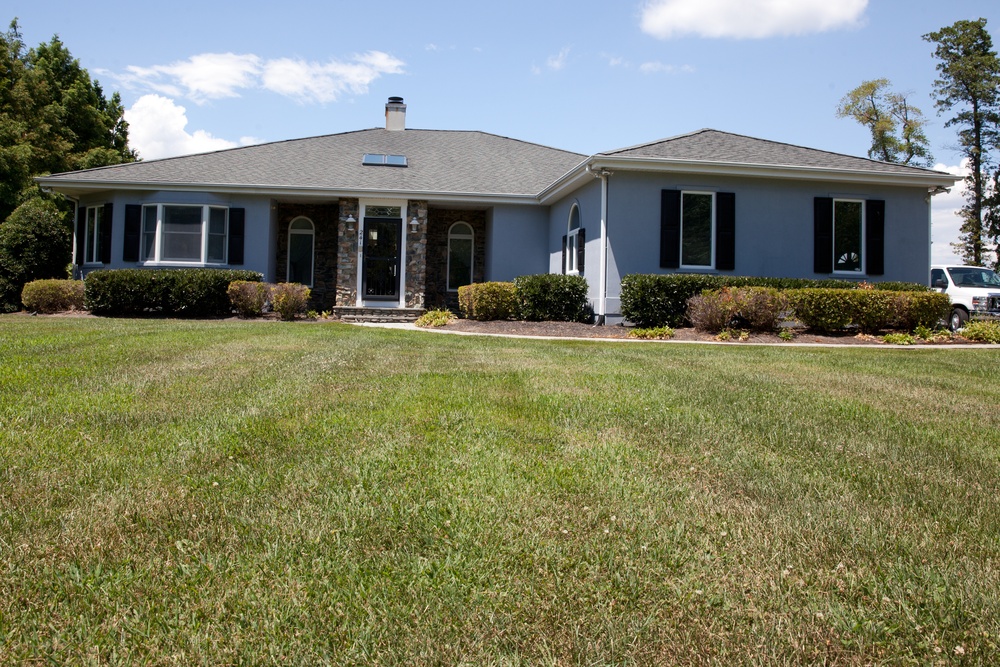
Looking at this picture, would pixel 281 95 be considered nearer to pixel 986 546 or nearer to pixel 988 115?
pixel 986 546

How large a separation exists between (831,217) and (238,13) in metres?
12.2

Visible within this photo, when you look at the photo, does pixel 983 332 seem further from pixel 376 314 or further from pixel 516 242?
pixel 376 314

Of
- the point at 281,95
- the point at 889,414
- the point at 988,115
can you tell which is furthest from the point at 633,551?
the point at 988,115

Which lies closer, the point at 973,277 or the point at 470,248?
the point at 973,277

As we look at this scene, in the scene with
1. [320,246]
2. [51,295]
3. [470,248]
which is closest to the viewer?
[51,295]

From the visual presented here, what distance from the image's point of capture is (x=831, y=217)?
14.4m

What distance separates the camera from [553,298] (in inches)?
557

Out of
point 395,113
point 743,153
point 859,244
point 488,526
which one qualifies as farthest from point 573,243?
point 488,526

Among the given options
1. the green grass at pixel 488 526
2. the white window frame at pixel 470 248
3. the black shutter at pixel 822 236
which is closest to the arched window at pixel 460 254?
the white window frame at pixel 470 248

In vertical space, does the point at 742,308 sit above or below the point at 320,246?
below

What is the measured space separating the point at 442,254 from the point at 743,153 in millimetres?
8276

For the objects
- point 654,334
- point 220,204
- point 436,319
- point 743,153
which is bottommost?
point 654,334

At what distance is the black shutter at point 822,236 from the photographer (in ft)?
47.3

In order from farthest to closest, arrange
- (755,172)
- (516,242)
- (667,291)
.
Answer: (516,242), (755,172), (667,291)
